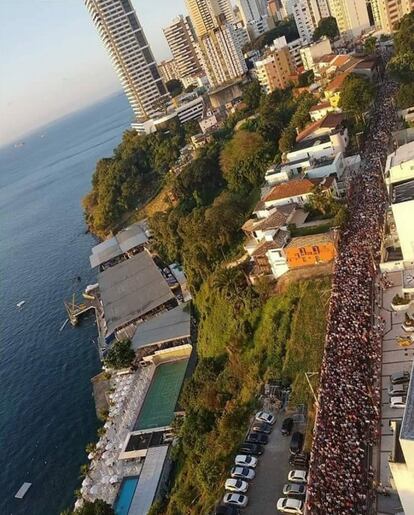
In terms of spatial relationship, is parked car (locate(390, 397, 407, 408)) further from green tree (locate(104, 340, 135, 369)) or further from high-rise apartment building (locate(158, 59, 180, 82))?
high-rise apartment building (locate(158, 59, 180, 82))

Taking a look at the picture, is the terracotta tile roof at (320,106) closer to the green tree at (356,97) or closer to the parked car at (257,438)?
the green tree at (356,97)

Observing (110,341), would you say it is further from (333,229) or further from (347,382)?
(347,382)

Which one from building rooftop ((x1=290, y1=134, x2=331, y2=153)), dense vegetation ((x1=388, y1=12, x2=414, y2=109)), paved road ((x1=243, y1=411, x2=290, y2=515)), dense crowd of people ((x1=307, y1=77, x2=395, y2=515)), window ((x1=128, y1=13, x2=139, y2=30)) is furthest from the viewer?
window ((x1=128, y1=13, x2=139, y2=30))

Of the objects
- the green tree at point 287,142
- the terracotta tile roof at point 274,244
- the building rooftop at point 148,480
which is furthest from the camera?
the green tree at point 287,142

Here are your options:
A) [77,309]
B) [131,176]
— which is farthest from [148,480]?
[131,176]

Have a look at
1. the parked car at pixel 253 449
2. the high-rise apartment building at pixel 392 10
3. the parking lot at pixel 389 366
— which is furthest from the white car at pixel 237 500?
the high-rise apartment building at pixel 392 10

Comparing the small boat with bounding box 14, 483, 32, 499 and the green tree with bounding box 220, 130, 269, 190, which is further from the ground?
the green tree with bounding box 220, 130, 269, 190

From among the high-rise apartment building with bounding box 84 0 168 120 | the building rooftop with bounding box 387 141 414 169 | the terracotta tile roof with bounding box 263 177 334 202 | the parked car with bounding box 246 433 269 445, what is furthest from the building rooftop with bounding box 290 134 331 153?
the high-rise apartment building with bounding box 84 0 168 120

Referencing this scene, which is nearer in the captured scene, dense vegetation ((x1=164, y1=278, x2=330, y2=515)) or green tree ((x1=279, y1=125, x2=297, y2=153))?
dense vegetation ((x1=164, y1=278, x2=330, y2=515))
